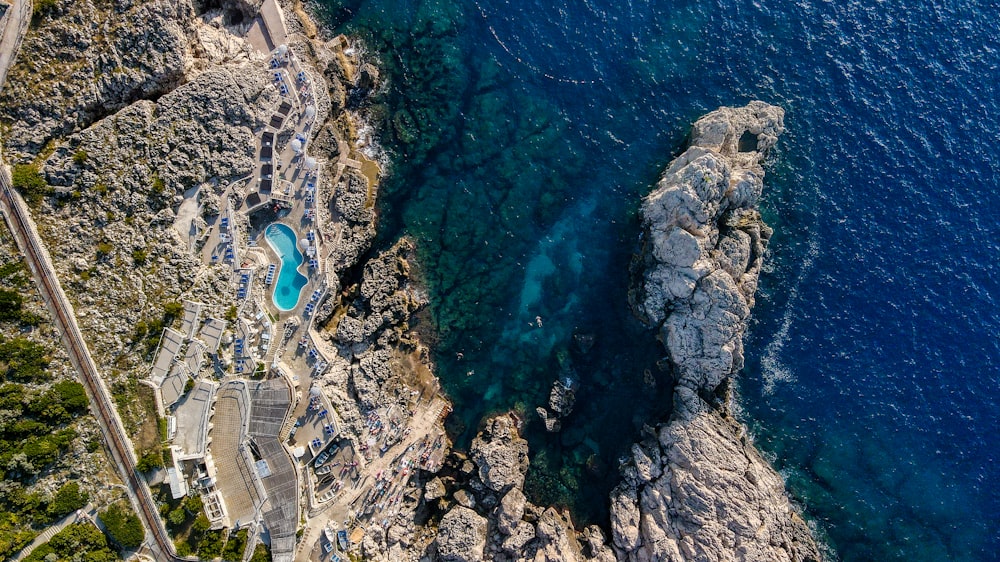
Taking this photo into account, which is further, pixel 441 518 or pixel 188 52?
pixel 441 518

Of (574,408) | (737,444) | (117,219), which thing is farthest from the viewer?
(574,408)

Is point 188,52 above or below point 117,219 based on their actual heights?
above

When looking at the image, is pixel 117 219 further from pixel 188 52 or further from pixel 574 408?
pixel 574 408

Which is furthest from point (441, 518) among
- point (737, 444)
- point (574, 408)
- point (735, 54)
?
point (735, 54)

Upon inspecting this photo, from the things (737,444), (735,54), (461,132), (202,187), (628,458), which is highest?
(735,54)

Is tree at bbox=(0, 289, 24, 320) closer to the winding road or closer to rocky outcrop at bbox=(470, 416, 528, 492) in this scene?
the winding road

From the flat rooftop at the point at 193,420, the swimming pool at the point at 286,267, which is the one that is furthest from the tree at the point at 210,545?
the swimming pool at the point at 286,267

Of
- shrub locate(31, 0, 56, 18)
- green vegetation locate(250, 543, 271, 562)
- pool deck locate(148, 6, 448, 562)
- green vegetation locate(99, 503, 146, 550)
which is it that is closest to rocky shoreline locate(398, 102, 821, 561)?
pool deck locate(148, 6, 448, 562)

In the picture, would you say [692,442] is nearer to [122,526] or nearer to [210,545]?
[210,545]
